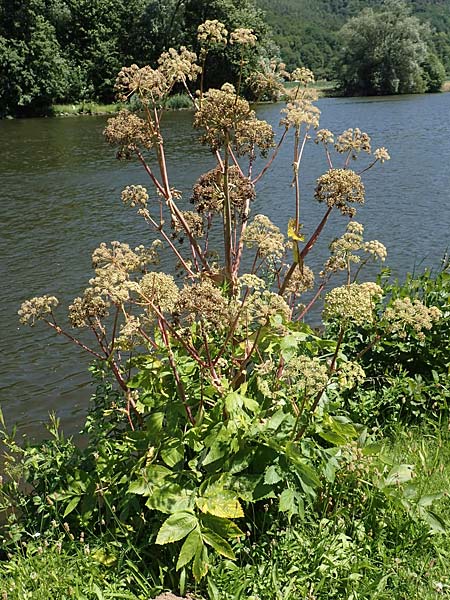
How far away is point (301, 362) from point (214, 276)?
76 centimetres

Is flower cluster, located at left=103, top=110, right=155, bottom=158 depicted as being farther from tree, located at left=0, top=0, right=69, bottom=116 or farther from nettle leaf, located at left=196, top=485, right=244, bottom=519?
tree, located at left=0, top=0, right=69, bottom=116

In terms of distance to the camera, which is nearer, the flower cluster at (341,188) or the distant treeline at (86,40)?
the flower cluster at (341,188)

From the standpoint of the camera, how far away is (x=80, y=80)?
173 ft

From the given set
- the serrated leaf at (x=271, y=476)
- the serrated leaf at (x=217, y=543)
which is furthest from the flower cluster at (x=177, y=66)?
the serrated leaf at (x=217, y=543)

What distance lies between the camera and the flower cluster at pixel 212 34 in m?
3.14

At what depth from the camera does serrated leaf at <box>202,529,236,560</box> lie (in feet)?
9.22

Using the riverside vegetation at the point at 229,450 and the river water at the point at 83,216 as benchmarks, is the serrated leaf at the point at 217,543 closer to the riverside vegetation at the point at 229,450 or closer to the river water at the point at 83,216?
the riverside vegetation at the point at 229,450

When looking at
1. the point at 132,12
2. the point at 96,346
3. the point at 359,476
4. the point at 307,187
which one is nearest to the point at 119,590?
the point at 359,476

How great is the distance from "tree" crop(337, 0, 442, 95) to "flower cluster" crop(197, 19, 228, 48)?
6589 centimetres

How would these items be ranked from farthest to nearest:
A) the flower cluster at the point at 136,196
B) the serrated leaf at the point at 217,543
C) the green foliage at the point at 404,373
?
1. the green foliage at the point at 404,373
2. the flower cluster at the point at 136,196
3. the serrated leaf at the point at 217,543

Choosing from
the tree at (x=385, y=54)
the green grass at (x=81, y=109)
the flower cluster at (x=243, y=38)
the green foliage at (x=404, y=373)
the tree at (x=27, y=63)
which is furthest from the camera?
the tree at (x=385, y=54)

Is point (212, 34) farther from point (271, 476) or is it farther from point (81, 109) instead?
point (81, 109)

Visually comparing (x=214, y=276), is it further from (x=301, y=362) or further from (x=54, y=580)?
(x=54, y=580)

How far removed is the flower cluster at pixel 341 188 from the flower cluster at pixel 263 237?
299 mm
